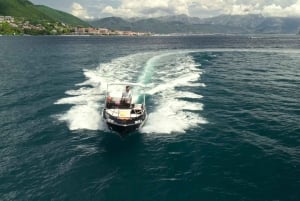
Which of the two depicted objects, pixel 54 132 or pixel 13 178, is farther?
pixel 54 132

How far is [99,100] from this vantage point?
5228cm

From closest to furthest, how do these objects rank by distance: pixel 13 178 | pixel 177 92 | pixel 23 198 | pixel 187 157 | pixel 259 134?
pixel 23 198 → pixel 13 178 → pixel 187 157 → pixel 259 134 → pixel 177 92

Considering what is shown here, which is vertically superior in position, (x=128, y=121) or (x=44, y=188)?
(x=128, y=121)

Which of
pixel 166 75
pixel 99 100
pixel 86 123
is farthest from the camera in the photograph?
pixel 166 75

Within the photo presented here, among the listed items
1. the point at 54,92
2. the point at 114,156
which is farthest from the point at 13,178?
the point at 54,92

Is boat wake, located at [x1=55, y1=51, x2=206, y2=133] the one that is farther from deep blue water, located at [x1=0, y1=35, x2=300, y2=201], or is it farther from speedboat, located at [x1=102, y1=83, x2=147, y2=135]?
speedboat, located at [x1=102, y1=83, x2=147, y2=135]

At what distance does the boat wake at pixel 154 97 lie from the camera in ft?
136

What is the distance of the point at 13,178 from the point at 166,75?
1953 inches

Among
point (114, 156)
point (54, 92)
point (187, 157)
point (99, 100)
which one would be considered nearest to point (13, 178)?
point (114, 156)

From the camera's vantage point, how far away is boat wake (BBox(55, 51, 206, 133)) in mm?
41375

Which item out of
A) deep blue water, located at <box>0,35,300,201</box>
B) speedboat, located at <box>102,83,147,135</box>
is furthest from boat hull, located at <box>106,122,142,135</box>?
deep blue water, located at <box>0,35,300,201</box>

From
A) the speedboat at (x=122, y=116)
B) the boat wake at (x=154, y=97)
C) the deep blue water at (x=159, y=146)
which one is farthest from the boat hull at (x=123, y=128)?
the boat wake at (x=154, y=97)

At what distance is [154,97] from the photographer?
5428 centimetres

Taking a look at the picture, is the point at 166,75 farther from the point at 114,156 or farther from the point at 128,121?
the point at 114,156
